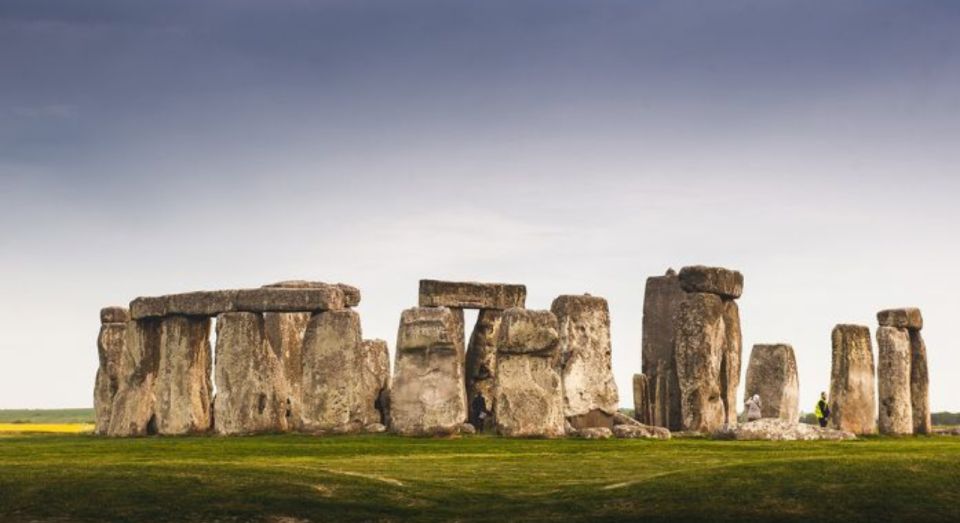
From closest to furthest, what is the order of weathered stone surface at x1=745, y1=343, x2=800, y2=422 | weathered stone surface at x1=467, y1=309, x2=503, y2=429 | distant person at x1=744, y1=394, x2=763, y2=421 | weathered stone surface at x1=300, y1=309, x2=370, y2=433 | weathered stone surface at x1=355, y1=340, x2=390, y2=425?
weathered stone surface at x1=300, y1=309, x2=370, y2=433 → weathered stone surface at x1=355, y1=340, x2=390, y2=425 → distant person at x1=744, y1=394, x2=763, y2=421 → weathered stone surface at x1=467, y1=309, x2=503, y2=429 → weathered stone surface at x1=745, y1=343, x2=800, y2=422

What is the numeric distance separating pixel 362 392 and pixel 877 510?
20.3 m

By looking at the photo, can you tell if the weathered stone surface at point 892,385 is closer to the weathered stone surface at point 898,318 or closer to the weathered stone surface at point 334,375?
the weathered stone surface at point 898,318

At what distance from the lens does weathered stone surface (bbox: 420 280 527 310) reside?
4259 cm

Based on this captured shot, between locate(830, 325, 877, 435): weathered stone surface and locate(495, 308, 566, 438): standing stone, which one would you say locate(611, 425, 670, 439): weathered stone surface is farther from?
locate(830, 325, 877, 435): weathered stone surface

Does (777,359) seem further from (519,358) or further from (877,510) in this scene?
(877,510)

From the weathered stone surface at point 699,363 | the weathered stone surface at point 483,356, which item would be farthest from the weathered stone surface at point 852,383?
the weathered stone surface at point 483,356

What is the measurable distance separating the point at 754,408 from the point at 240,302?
13.2 meters

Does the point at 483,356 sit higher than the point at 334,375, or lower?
higher

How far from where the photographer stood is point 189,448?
112 ft

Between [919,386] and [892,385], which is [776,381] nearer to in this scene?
[892,385]

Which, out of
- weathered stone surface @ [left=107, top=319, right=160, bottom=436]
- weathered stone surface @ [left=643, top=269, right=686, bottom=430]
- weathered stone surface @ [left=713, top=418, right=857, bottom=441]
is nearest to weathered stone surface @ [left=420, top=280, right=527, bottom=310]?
weathered stone surface @ [left=643, top=269, right=686, bottom=430]

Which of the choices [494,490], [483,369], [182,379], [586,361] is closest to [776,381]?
[586,361]

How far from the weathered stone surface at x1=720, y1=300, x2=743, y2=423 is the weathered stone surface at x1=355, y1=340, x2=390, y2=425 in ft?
27.8

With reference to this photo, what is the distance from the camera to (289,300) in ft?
132
